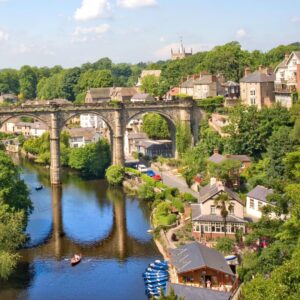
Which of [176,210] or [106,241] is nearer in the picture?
[106,241]

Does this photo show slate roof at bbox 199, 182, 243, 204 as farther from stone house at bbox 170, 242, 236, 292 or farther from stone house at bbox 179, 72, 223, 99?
stone house at bbox 179, 72, 223, 99

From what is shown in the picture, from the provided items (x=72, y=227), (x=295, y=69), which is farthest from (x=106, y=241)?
(x=295, y=69)

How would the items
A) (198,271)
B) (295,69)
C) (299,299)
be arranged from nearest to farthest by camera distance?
(299,299) < (198,271) < (295,69)

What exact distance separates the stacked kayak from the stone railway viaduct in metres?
35.3

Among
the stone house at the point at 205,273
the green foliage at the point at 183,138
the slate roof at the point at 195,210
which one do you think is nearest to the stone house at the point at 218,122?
the green foliage at the point at 183,138

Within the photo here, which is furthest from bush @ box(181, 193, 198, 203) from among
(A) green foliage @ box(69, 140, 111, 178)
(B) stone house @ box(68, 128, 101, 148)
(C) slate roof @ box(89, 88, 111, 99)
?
(C) slate roof @ box(89, 88, 111, 99)

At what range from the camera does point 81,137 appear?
94.9m

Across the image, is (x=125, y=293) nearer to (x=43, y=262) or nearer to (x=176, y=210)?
(x=43, y=262)

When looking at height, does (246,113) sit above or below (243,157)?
above

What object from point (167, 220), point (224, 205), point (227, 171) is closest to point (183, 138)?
point (227, 171)

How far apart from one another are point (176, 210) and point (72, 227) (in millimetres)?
10515

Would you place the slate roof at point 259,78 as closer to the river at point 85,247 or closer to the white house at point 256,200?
the river at point 85,247

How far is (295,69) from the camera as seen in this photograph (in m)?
75.9

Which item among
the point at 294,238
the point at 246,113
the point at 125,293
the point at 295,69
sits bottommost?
the point at 125,293
